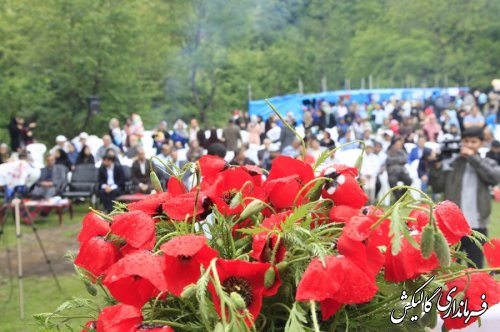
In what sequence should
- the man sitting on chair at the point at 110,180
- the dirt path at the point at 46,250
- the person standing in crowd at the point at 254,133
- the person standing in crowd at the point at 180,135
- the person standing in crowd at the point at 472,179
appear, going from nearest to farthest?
the person standing in crowd at the point at 472,179
the dirt path at the point at 46,250
the man sitting on chair at the point at 110,180
the person standing in crowd at the point at 254,133
the person standing in crowd at the point at 180,135

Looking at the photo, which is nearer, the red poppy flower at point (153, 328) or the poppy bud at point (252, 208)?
the red poppy flower at point (153, 328)

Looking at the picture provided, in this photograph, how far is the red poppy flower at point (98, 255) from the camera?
140cm

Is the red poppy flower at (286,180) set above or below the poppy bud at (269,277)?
above

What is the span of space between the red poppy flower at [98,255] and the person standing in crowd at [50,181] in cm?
1193

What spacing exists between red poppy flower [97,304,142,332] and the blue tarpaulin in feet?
67.3

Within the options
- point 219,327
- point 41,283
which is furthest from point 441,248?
point 41,283

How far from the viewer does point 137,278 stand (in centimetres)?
132

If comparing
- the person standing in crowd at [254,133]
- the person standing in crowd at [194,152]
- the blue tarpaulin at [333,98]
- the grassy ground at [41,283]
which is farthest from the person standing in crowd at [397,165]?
the blue tarpaulin at [333,98]

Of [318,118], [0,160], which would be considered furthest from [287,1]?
[0,160]

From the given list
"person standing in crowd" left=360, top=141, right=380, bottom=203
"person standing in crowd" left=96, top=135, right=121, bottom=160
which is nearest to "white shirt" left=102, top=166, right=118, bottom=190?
"person standing in crowd" left=96, top=135, right=121, bottom=160

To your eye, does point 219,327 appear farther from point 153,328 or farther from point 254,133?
point 254,133

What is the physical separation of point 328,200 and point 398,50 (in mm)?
34841

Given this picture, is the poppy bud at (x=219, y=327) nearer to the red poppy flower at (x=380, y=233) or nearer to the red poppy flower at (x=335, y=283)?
the red poppy flower at (x=335, y=283)

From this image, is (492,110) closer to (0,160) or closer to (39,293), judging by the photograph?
(0,160)
